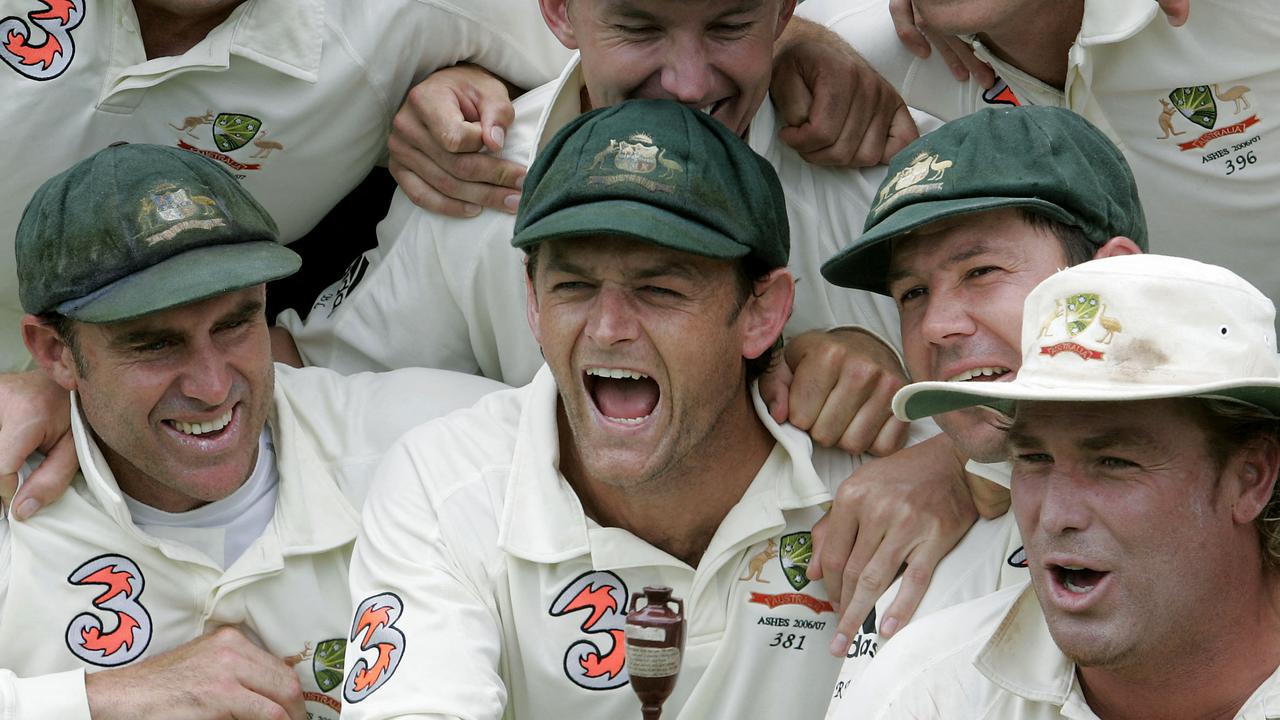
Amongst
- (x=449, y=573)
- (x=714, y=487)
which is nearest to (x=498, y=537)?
(x=449, y=573)

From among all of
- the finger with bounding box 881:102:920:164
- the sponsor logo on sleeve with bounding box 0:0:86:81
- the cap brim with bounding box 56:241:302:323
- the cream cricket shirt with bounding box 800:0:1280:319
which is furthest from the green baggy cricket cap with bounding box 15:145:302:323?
the cream cricket shirt with bounding box 800:0:1280:319

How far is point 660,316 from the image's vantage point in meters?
3.44

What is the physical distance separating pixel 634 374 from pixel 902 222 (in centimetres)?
63

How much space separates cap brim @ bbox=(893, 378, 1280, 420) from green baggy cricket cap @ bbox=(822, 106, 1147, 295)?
443mm

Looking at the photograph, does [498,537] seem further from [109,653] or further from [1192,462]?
[1192,462]

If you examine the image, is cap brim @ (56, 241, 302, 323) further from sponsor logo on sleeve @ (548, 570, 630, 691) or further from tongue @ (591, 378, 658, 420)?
sponsor logo on sleeve @ (548, 570, 630, 691)

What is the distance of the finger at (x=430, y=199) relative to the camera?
438cm

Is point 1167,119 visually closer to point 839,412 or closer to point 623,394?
point 839,412

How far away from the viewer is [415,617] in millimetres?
3352

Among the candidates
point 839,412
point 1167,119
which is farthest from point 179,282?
point 1167,119

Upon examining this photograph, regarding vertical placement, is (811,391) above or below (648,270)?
below

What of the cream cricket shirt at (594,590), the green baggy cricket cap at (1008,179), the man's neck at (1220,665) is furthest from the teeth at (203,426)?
the man's neck at (1220,665)

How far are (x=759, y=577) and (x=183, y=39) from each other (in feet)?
6.43

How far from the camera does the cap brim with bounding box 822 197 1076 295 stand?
3.09 meters
